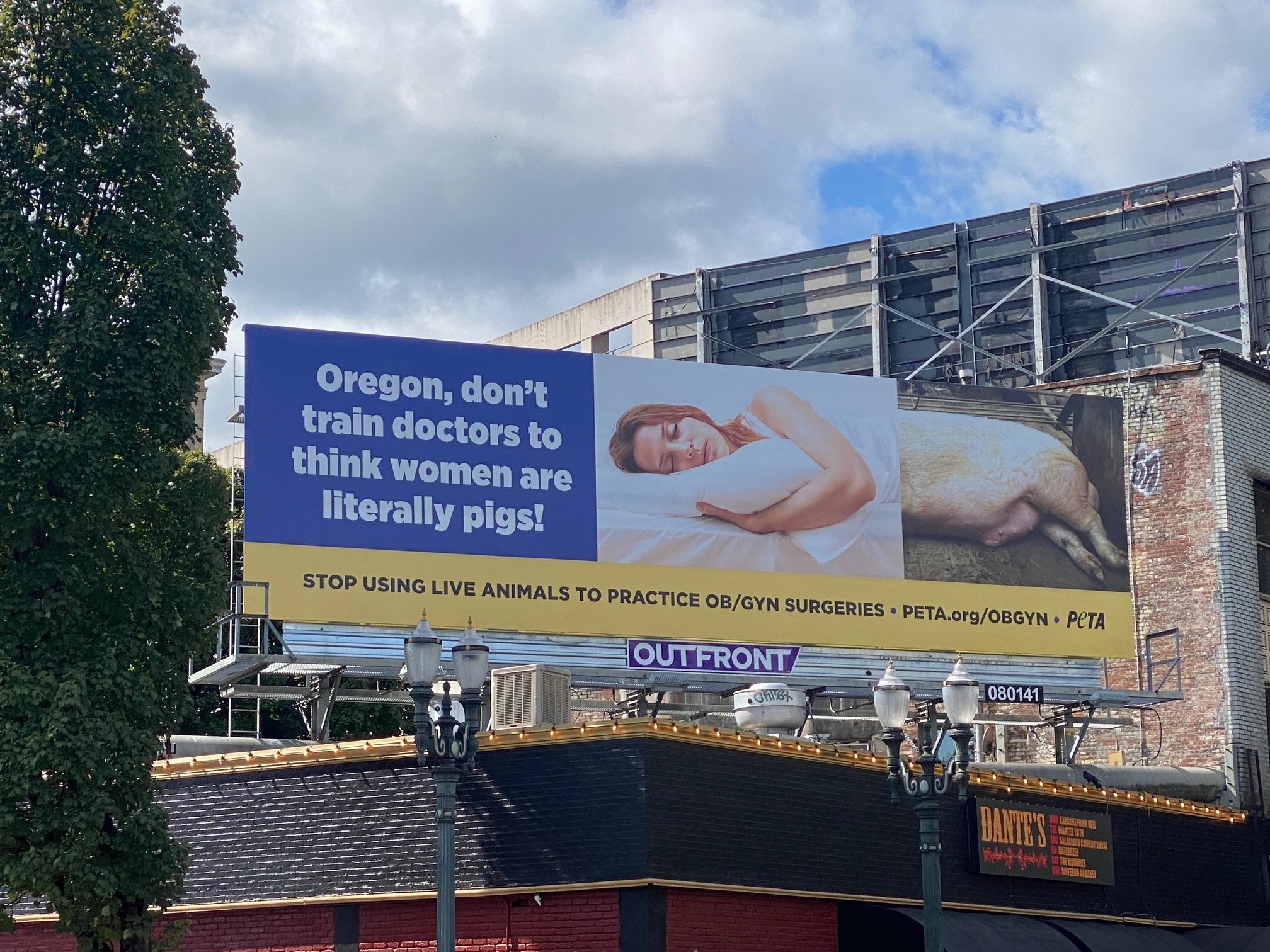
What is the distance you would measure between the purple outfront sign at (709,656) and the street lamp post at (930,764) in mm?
7750

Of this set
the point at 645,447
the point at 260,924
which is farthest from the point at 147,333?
the point at 645,447

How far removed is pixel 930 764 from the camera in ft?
57.3

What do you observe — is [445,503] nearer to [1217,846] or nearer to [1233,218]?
[1217,846]

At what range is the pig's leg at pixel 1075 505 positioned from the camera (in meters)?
28.7

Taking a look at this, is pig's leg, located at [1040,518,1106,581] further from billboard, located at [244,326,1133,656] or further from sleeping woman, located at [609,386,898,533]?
sleeping woman, located at [609,386,898,533]

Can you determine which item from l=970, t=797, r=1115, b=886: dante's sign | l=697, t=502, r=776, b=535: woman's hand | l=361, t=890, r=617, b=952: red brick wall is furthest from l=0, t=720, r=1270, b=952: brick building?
→ l=697, t=502, r=776, b=535: woman's hand

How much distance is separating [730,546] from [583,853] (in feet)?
26.1

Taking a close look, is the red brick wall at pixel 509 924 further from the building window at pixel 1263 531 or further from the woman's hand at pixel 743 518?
the building window at pixel 1263 531

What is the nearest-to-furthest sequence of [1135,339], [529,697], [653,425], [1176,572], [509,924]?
1. [509,924]
2. [529,697]
3. [653,425]
4. [1176,572]
5. [1135,339]

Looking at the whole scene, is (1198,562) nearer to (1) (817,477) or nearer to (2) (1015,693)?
(2) (1015,693)

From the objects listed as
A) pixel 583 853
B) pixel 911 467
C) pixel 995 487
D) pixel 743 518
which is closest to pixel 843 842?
pixel 583 853

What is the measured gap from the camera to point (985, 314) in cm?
4747

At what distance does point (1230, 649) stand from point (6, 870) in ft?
60.2

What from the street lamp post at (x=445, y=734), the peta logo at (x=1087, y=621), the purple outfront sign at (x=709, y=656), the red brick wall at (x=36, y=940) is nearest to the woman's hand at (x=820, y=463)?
the purple outfront sign at (x=709, y=656)
